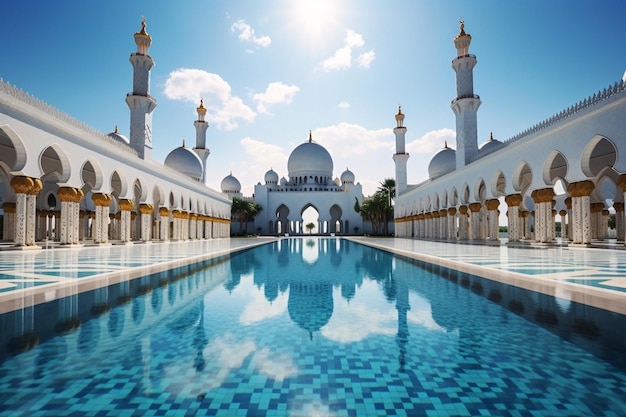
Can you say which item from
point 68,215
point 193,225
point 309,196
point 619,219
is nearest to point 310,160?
point 309,196

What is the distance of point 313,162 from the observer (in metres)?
38.3

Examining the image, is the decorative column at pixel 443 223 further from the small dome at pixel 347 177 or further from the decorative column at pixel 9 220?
the decorative column at pixel 9 220

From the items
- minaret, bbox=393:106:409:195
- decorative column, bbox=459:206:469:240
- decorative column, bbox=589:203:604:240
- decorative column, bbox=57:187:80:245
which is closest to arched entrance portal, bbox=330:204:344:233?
minaret, bbox=393:106:409:195

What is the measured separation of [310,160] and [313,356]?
35913 mm

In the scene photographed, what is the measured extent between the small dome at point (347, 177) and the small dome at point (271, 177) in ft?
23.4

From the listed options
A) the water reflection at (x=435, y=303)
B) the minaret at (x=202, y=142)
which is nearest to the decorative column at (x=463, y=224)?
the water reflection at (x=435, y=303)

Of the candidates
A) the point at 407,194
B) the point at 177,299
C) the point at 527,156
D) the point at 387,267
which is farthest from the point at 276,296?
the point at 407,194

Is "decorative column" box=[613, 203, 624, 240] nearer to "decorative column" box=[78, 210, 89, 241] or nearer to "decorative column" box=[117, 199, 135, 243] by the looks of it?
"decorative column" box=[117, 199, 135, 243]

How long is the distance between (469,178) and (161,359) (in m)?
18.5

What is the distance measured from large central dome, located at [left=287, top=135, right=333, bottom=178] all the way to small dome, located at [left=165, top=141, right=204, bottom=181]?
11.2 metres

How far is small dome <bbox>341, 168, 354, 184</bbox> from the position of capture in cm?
4062

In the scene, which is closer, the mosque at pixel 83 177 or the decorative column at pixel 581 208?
the mosque at pixel 83 177

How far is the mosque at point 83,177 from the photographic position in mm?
10156

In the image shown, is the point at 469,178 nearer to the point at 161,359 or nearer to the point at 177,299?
the point at 177,299
